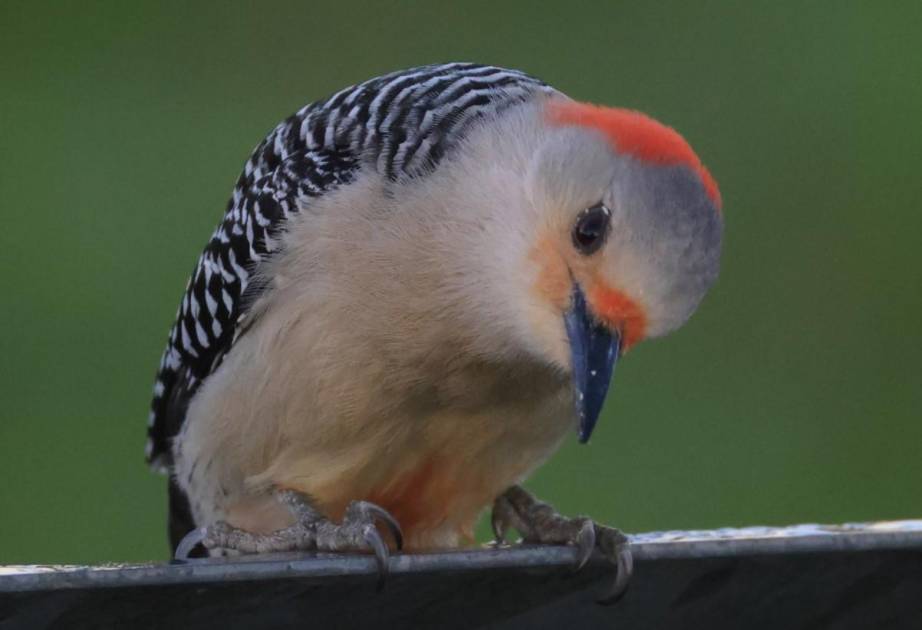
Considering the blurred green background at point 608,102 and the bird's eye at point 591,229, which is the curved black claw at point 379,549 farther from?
the blurred green background at point 608,102

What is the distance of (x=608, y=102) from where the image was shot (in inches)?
241

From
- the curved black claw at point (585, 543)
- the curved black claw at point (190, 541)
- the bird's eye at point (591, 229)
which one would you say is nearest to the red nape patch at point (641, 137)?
the bird's eye at point (591, 229)

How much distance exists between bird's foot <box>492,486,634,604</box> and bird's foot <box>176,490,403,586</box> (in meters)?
0.26

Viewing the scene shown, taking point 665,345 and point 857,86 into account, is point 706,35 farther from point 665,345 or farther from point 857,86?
point 665,345

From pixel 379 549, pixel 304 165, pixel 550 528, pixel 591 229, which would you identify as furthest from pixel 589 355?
pixel 304 165

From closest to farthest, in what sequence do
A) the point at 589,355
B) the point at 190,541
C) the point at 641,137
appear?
the point at 589,355 < the point at 641,137 < the point at 190,541

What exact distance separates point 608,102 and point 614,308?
11.1 ft

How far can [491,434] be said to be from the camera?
322cm

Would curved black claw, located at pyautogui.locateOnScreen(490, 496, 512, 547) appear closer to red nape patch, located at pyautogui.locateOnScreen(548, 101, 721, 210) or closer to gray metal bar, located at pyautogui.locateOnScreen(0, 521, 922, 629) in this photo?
red nape patch, located at pyautogui.locateOnScreen(548, 101, 721, 210)

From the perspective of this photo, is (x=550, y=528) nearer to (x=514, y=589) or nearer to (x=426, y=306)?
(x=426, y=306)

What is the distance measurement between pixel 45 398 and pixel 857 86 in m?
2.90

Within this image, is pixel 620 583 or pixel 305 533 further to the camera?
pixel 305 533

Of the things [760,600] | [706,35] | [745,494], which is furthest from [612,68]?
[760,600]

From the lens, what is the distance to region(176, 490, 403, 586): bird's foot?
10.2 ft
